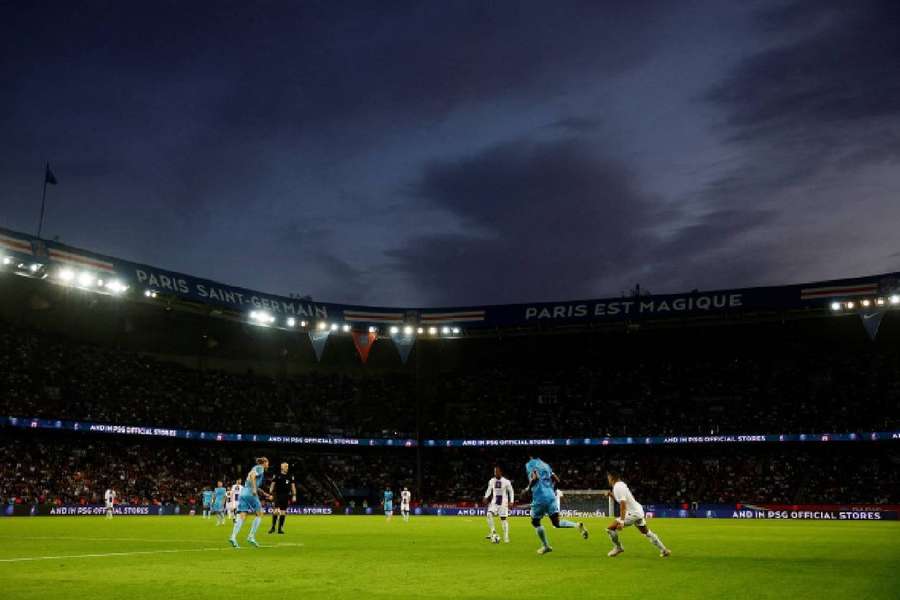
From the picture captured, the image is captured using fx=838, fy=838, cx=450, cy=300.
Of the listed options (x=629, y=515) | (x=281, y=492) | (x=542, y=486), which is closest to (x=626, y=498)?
(x=629, y=515)

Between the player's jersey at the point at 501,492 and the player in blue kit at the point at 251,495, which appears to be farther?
the player's jersey at the point at 501,492

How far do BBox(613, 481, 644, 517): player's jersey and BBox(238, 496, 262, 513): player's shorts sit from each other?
→ 883 centimetres

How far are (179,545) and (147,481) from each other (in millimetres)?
39015

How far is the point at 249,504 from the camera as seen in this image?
2102 cm

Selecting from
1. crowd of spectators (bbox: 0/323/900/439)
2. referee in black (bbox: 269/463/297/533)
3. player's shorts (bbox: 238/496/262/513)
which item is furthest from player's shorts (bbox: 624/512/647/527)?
crowd of spectators (bbox: 0/323/900/439)

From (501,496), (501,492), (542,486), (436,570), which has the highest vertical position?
(542,486)

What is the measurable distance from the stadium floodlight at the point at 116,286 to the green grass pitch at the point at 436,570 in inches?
1079

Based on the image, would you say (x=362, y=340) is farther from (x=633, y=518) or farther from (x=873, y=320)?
(x=633, y=518)

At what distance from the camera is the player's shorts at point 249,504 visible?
68.6ft

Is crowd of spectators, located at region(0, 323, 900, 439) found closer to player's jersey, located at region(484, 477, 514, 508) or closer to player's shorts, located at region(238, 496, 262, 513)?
player's shorts, located at region(238, 496, 262, 513)

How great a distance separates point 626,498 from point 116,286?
134 feet

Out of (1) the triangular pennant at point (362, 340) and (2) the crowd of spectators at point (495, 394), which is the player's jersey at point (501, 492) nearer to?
(2) the crowd of spectators at point (495, 394)

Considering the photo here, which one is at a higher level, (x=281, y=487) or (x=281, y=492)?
(x=281, y=487)

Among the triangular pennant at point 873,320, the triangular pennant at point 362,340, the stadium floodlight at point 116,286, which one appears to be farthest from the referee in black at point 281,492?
the triangular pennant at point 873,320
